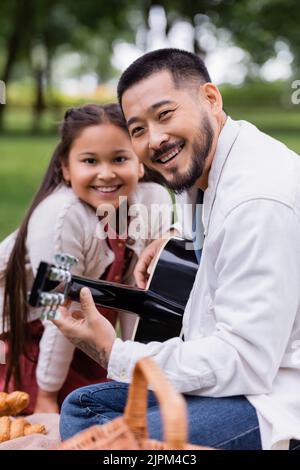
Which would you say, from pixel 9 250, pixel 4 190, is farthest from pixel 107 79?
pixel 9 250

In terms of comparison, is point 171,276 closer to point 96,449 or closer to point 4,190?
point 96,449

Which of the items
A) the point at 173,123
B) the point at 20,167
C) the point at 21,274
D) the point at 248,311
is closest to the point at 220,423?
the point at 248,311

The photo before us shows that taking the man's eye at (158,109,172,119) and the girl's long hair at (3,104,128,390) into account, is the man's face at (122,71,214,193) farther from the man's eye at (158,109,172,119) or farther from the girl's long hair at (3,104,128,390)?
the girl's long hair at (3,104,128,390)

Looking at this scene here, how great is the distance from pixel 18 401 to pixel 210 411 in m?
1.14

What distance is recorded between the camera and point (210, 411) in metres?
2.08

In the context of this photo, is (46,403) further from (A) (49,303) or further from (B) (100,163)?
(A) (49,303)

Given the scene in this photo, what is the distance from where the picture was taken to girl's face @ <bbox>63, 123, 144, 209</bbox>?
321cm

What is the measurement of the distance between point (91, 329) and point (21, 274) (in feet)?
3.61

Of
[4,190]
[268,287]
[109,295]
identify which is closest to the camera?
[268,287]

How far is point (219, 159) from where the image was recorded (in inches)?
90.1

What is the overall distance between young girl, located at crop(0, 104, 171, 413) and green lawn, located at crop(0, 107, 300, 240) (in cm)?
356

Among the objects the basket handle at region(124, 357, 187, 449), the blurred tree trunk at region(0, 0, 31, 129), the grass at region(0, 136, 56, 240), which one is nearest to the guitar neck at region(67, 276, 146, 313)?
the basket handle at region(124, 357, 187, 449)

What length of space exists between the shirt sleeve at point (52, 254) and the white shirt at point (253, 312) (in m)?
1.05

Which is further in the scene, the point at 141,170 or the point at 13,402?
the point at 141,170
